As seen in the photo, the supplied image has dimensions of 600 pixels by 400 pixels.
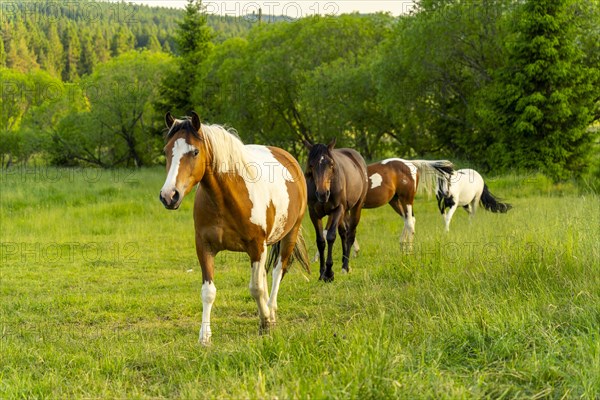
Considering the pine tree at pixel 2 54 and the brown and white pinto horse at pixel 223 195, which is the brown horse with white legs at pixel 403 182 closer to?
the brown and white pinto horse at pixel 223 195

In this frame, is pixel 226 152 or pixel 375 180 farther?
pixel 375 180

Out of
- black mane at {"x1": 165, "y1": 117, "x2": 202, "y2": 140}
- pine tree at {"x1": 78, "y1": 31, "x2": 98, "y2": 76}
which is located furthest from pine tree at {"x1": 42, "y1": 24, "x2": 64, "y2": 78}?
black mane at {"x1": 165, "y1": 117, "x2": 202, "y2": 140}

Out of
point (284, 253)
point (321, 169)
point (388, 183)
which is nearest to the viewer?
point (284, 253)

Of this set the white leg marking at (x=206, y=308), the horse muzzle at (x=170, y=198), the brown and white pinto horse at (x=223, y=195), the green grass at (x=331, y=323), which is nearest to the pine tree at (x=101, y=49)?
the green grass at (x=331, y=323)

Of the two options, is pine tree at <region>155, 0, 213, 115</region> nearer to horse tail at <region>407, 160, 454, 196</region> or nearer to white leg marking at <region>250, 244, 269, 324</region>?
horse tail at <region>407, 160, 454, 196</region>

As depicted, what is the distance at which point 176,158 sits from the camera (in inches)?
186

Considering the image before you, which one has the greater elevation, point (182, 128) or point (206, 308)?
point (182, 128)

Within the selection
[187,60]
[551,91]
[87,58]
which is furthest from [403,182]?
[87,58]

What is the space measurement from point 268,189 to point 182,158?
1.27 metres

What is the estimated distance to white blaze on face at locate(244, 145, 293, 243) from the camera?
18.1 feet

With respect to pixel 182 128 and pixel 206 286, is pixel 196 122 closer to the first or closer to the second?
pixel 182 128

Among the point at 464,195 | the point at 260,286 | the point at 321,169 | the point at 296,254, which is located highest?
the point at 321,169

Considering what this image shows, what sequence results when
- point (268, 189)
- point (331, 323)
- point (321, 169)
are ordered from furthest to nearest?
point (321, 169)
point (268, 189)
point (331, 323)

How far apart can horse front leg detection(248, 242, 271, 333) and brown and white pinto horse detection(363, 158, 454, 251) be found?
5312 mm
